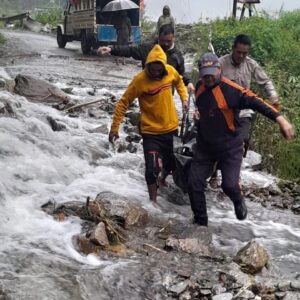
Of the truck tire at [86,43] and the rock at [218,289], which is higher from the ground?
the truck tire at [86,43]

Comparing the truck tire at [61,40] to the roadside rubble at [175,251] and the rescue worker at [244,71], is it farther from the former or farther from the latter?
the roadside rubble at [175,251]

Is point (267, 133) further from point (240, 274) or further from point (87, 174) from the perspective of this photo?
point (240, 274)

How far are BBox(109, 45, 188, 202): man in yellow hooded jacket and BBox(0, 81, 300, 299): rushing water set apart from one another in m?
0.65

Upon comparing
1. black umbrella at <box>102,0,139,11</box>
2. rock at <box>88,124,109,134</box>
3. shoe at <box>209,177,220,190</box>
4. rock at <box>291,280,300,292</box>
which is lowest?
shoe at <box>209,177,220,190</box>

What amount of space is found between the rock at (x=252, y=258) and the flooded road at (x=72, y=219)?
223mm

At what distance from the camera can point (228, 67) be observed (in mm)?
6289

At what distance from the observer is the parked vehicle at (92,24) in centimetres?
1877

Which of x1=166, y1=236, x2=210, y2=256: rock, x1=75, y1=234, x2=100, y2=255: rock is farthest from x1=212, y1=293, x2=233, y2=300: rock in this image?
x1=75, y1=234, x2=100, y2=255: rock

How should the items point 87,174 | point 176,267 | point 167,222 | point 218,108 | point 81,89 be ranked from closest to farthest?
1. point 176,267
2. point 218,108
3. point 167,222
4. point 87,174
5. point 81,89

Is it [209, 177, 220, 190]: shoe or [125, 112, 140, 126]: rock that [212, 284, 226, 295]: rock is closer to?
[209, 177, 220, 190]: shoe

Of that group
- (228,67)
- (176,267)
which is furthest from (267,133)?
(176,267)

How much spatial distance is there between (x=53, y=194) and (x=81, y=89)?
6737 mm

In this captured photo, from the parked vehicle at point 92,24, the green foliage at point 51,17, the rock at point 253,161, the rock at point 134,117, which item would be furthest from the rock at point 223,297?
the green foliage at point 51,17

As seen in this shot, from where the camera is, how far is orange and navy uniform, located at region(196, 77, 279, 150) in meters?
4.98
